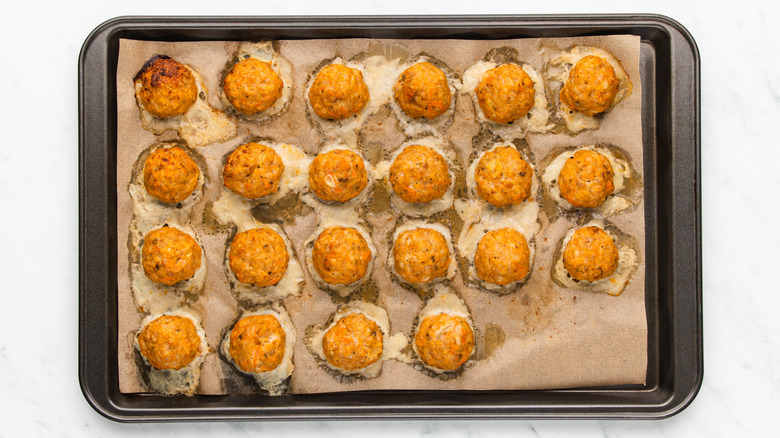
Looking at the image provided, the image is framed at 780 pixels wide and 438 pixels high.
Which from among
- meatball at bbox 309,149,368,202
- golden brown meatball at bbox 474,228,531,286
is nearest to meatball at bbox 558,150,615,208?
golden brown meatball at bbox 474,228,531,286

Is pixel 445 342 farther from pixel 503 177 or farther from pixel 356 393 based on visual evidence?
pixel 503 177

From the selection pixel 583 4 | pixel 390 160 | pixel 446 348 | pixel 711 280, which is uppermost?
pixel 583 4

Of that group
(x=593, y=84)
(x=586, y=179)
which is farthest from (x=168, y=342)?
(x=593, y=84)

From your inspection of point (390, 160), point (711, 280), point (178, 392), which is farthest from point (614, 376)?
point (178, 392)

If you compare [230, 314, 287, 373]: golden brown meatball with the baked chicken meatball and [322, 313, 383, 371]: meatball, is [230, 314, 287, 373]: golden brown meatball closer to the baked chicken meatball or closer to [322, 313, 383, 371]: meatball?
[322, 313, 383, 371]: meatball

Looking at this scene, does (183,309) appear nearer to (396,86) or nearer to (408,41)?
(396,86)
